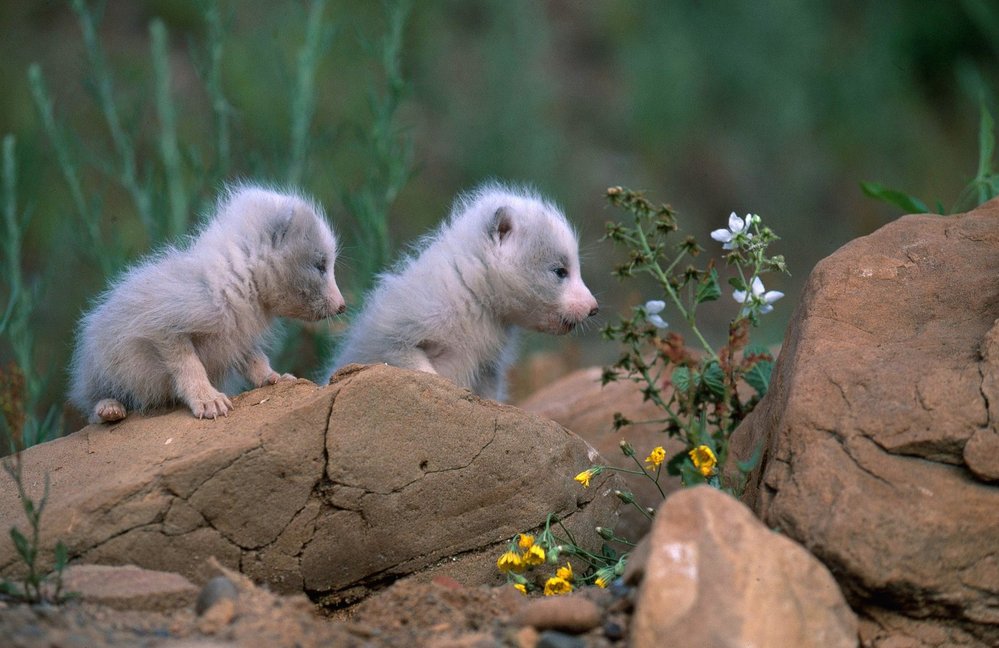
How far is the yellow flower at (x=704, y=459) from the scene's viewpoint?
3.72 m

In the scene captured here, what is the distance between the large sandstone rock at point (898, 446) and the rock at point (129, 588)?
1720 mm

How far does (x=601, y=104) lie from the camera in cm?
1388

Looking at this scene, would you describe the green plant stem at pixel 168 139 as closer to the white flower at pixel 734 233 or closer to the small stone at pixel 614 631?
the white flower at pixel 734 233

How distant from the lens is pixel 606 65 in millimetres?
14500

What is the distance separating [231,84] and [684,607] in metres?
9.48

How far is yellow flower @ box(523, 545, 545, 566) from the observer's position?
3758 mm

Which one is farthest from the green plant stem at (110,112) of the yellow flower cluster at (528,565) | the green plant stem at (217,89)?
the yellow flower cluster at (528,565)

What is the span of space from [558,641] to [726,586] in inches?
17.4

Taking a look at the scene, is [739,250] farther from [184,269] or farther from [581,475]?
[184,269]

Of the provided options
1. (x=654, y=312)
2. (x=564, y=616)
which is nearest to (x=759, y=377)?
(x=654, y=312)

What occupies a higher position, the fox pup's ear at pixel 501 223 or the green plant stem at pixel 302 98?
the green plant stem at pixel 302 98

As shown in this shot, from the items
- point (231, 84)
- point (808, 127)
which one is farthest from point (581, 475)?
point (808, 127)

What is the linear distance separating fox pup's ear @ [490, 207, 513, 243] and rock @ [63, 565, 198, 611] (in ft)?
8.05

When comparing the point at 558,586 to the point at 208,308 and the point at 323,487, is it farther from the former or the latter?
the point at 208,308
